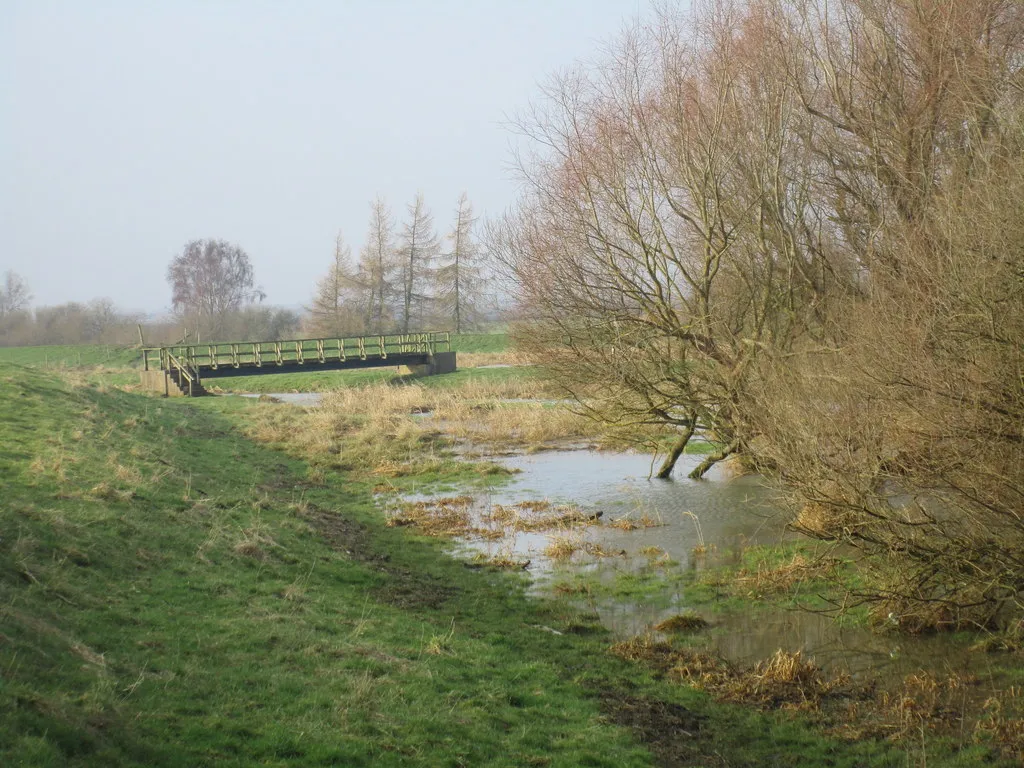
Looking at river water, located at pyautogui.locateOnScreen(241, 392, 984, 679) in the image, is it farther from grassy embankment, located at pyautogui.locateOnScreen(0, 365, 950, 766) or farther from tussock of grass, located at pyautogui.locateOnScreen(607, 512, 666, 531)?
grassy embankment, located at pyautogui.locateOnScreen(0, 365, 950, 766)

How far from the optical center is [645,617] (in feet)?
33.2

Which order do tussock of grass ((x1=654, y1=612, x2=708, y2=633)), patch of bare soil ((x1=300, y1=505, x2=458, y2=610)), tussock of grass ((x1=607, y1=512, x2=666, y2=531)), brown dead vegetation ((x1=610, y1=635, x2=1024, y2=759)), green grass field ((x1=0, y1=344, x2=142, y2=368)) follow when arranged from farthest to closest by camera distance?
green grass field ((x1=0, y1=344, x2=142, y2=368)) → tussock of grass ((x1=607, y1=512, x2=666, y2=531)) → patch of bare soil ((x1=300, y1=505, x2=458, y2=610)) → tussock of grass ((x1=654, y1=612, x2=708, y2=633)) → brown dead vegetation ((x1=610, y1=635, x2=1024, y2=759))

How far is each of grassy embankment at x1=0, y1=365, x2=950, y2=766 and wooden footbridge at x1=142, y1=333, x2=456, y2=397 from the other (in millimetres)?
23963

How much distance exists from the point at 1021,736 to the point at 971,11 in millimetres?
9289

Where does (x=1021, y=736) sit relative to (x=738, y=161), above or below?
below

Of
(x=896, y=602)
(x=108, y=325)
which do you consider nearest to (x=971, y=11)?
(x=896, y=602)

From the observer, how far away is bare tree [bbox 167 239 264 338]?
243ft

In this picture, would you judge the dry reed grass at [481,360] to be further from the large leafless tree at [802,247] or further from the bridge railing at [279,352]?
the large leafless tree at [802,247]

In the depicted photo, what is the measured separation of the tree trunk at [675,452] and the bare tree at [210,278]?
5975cm

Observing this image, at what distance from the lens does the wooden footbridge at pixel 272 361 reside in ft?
120

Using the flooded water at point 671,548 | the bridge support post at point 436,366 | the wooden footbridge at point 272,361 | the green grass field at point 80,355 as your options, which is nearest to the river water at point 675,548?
the flooded water at point 671,548

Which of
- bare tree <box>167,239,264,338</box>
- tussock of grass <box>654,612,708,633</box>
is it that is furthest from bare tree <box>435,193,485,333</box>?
tussock of grass <box>654,612,708,633</box>

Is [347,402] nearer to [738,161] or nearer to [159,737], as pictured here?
[738,161]

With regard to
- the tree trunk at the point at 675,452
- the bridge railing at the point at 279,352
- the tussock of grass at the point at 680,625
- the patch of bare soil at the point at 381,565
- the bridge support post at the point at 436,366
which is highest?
the bridge railing at the point at 279,352
